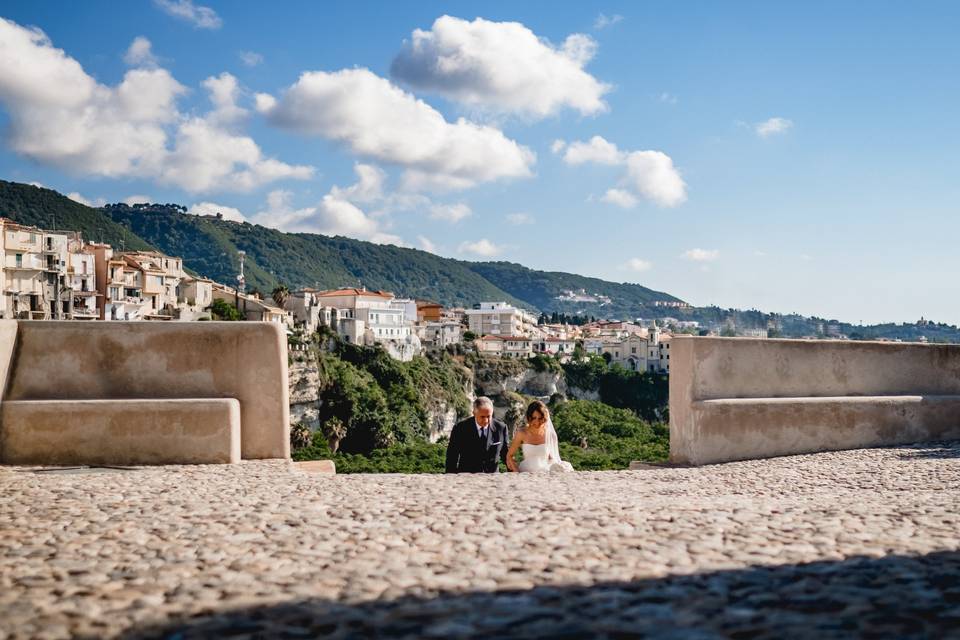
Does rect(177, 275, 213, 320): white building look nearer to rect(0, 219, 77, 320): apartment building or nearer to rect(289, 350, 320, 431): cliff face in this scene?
rect(0, 219, 77, 320): apartment building

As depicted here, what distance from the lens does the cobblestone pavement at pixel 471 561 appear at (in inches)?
122

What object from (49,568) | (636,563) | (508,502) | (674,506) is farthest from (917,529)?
(49,568)

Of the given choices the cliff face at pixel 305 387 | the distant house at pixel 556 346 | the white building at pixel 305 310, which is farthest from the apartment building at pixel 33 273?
the distant house at pixel 556 346

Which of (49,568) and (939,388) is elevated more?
(939,388)

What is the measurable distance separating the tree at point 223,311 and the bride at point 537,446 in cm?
8146

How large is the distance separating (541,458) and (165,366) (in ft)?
13.9

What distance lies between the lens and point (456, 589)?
3.52 metres

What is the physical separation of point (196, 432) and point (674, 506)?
4.94 metres

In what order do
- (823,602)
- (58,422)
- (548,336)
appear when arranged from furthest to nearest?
(548,336), (58,422), (823,602)

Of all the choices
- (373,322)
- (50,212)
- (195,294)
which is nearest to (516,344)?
(373,322)

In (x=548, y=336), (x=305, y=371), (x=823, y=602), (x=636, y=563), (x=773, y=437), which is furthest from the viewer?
(x=548, y=336)

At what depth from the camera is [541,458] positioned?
863cm

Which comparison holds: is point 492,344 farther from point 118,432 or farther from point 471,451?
point 118,432

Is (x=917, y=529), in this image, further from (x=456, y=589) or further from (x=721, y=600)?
(x=456, y=589)
